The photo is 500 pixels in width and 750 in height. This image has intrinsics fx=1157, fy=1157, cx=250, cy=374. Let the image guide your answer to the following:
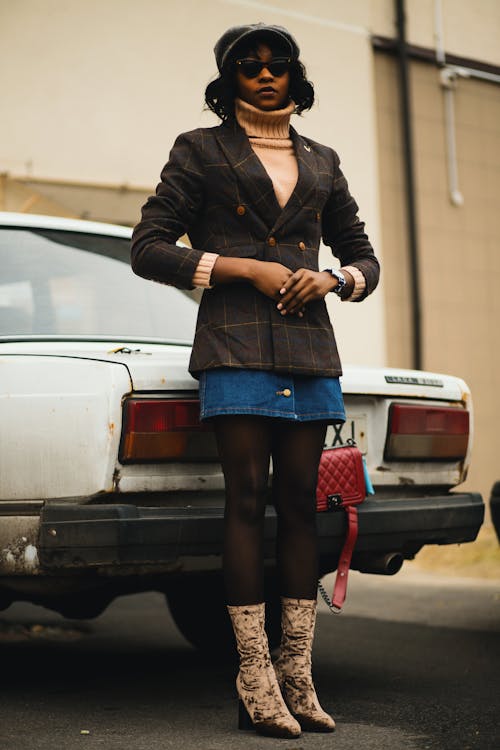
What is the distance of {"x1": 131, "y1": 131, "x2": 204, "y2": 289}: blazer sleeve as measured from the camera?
324 cm

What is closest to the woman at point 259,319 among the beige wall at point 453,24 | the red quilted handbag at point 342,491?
the red quilted handbag at point 342,491

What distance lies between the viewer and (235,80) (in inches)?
134

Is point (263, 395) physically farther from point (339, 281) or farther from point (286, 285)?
point (339, 281)

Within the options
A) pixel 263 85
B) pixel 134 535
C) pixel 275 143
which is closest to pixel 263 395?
pixel 134 535

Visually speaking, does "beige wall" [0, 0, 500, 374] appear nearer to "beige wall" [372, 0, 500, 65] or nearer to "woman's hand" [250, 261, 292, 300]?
"beige wall" [372, 0, 500, 65]

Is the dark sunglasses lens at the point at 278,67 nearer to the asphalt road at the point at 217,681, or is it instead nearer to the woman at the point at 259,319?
the woman at the point at 259,319

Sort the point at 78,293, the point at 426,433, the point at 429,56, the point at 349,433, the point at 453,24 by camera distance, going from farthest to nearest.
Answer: the point at 453,24 < the point at 429,56 < the point at 78,293 < the point at 426,433 < the point at 349,433

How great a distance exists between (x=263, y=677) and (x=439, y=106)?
1023 centimetres

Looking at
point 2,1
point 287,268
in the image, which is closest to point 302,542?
point 287,268

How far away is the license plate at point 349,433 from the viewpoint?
12.8ft

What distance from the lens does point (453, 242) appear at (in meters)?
12.4

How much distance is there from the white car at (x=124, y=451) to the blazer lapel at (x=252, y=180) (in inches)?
21.6

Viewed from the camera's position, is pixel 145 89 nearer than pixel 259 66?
No

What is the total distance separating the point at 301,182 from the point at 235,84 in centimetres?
36
